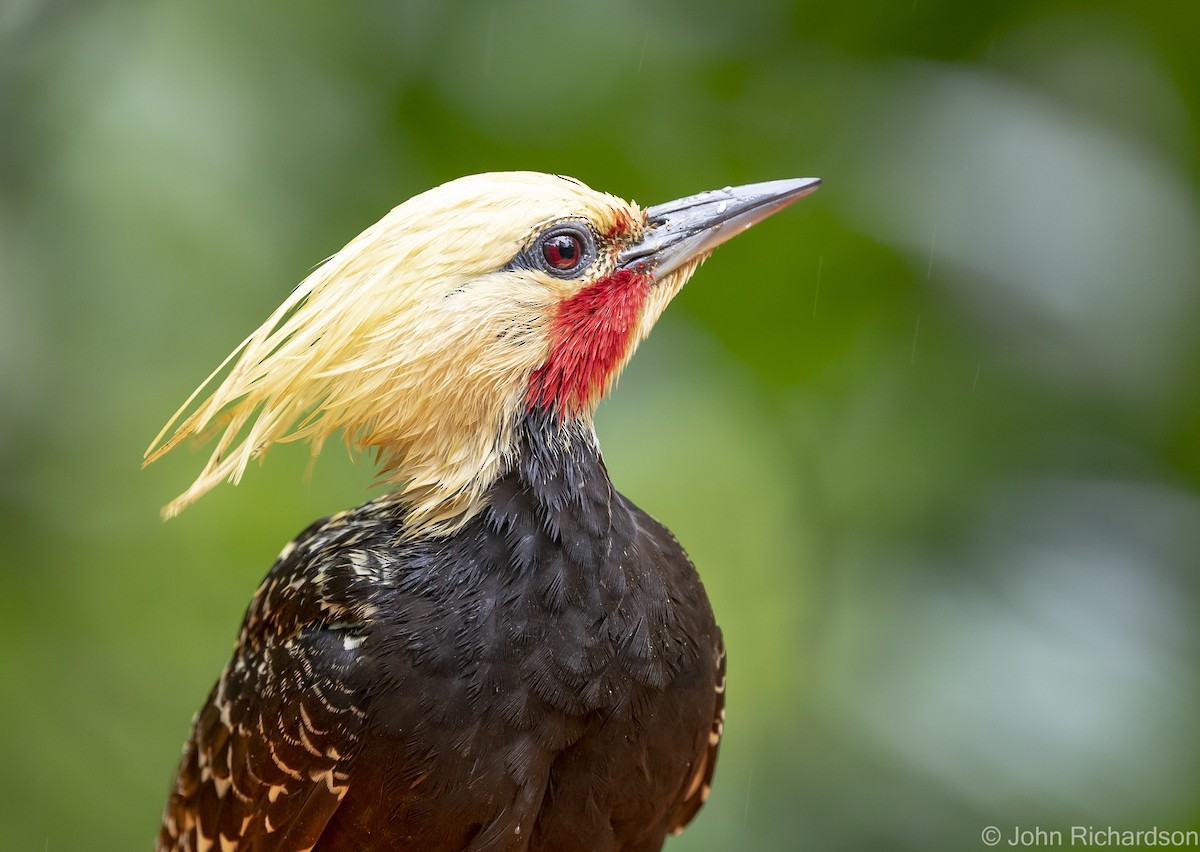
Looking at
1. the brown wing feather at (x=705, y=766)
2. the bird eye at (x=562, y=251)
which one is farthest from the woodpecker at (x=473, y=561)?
the brown wing feather at (x=705, y=766)

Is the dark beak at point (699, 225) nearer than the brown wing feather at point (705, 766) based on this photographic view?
Yes

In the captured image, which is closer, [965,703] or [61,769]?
[965,703]

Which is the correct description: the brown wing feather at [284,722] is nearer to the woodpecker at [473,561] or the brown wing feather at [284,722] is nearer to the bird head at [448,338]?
the woodpecker at [473,561]

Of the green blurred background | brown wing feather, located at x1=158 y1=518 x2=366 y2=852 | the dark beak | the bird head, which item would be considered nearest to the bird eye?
the bird head

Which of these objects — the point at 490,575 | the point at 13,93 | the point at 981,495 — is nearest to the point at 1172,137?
the point at 981,495

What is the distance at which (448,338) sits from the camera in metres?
1.99

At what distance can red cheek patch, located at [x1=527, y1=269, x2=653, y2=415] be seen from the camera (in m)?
2.08

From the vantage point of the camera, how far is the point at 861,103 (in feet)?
12.4

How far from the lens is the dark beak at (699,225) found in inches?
86.1

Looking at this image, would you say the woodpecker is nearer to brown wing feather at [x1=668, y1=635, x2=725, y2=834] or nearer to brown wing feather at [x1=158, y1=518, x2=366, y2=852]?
brown wing feather at [x1=158, y1=518, x2=366, y2=852]

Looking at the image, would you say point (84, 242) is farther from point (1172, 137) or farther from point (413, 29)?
point (1172, 137)

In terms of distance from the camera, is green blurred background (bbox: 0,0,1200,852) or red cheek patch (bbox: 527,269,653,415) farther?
green blurred background (bbox: 0,0,1200,852)

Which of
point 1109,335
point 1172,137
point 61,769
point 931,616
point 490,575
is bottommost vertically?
point 61,769

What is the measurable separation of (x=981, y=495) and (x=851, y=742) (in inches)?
34.5
